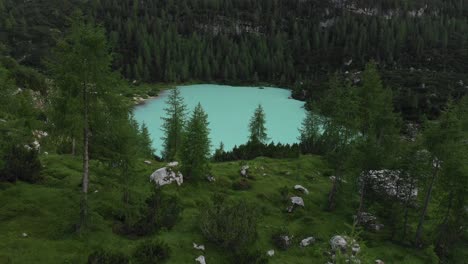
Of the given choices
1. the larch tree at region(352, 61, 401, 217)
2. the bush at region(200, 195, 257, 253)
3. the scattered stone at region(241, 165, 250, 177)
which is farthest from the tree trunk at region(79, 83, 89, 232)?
the larch tree at region(352, 61, 401, 217)

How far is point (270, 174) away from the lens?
43.6 m

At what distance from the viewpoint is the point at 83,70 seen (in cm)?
1980

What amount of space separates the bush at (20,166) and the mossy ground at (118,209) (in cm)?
78

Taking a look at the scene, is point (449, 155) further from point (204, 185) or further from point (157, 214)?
point (157, 214)

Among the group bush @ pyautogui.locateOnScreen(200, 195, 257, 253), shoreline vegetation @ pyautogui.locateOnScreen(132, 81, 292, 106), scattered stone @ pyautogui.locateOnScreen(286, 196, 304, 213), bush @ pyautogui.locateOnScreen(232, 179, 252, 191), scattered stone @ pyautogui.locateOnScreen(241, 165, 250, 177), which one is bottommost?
shoreline vegetation @ pyautogui.locateOnScreen(132, 81, 292, 106)

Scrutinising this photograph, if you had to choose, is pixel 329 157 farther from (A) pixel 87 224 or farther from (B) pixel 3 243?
(B) pixel 3 243

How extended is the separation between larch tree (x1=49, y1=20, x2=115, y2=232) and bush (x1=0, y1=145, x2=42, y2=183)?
35.7ft

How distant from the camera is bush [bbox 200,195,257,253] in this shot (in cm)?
2522

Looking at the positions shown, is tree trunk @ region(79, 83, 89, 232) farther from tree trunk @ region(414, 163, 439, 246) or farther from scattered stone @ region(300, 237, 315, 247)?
tree trunk @ region(414, 163, 439, 246)

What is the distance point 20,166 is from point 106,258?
44.2 ft

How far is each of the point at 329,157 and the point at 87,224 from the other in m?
21.7

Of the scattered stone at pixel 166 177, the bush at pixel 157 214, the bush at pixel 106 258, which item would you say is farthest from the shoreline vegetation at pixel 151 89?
the bush at pixel 106 258

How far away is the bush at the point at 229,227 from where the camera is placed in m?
25.2

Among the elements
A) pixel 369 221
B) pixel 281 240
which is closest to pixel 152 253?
pixel 281 240
